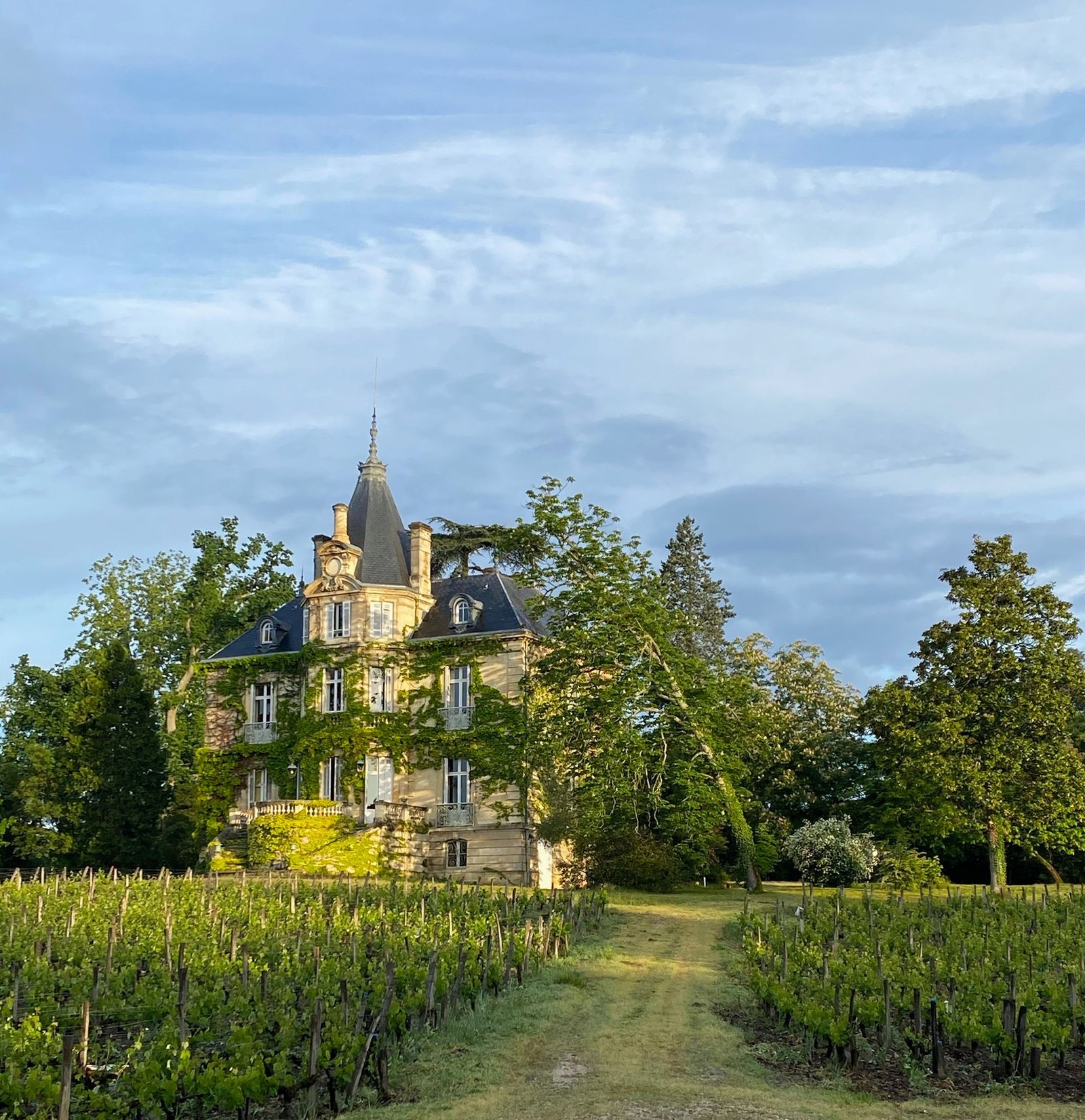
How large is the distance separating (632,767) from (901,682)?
8467 mm

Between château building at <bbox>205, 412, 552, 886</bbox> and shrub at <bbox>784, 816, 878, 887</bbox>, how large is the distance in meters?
8.31

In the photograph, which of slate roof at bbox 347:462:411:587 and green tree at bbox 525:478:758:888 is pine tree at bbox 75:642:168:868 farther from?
green tree at bbox 525:478:758:888

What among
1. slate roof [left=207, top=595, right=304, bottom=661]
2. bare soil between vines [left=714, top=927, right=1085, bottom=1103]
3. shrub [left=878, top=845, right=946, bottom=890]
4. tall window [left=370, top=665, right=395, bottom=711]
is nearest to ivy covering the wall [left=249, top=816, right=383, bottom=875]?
tall window [left=370, top=665, right=395, bottom=711]

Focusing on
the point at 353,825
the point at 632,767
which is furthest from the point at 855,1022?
the point at 353,825

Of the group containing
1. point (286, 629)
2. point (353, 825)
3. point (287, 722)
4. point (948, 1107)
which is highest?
point (286, 629)

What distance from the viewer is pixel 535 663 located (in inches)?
1497

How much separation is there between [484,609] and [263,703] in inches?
318

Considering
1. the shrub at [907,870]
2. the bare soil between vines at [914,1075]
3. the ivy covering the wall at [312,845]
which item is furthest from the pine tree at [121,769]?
the bare soil between vines at [914,1075]

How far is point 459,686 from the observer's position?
4172 centimetres

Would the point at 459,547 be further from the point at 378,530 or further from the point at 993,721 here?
the point at 993,721

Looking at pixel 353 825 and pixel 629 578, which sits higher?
pixel 629 578

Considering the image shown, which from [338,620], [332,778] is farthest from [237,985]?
[338,620]

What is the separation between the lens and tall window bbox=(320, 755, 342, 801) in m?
41.3

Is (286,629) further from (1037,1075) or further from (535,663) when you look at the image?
(1037,1075)
